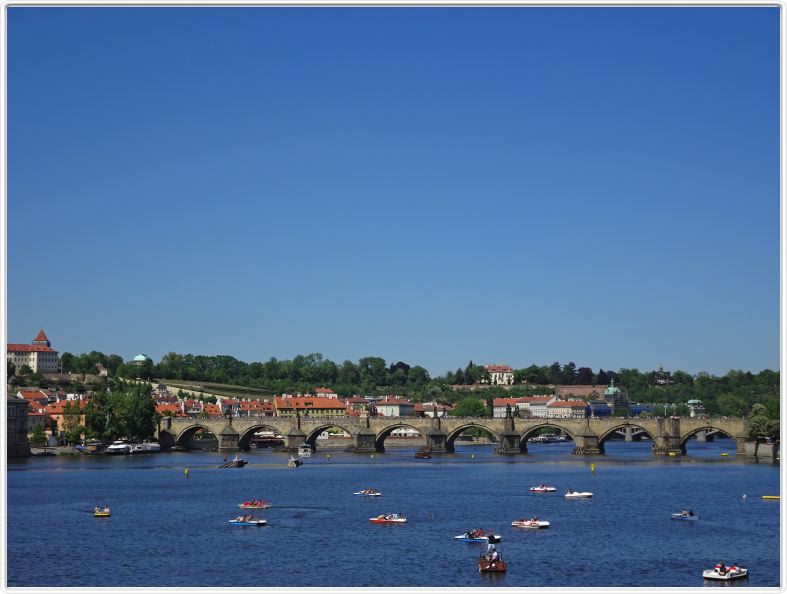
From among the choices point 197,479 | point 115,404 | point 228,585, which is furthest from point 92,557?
point 115,404

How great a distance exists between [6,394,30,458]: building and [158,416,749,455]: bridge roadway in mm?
21790

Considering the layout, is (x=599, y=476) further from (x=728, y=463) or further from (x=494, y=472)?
(x=728, y=463)

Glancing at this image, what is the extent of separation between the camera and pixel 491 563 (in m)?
52.4

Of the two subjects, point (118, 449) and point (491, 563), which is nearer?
point (491, 563)

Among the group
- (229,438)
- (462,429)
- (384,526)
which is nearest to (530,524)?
(384,526)

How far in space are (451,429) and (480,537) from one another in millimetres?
78250

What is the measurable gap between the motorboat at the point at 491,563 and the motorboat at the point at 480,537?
639 centimetres

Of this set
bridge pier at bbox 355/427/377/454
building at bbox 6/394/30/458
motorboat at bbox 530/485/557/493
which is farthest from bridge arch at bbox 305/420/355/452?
motorboat at bbox 530/485/557/493

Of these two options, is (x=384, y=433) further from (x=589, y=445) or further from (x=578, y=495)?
(x=578, y=495)

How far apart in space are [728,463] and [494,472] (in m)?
22.9

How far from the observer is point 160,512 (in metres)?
75.3

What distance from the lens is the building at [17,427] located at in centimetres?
12462

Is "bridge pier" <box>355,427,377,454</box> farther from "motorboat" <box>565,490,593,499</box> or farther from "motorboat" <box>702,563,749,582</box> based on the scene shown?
"motorboat" <box>702,563,749,582</box>

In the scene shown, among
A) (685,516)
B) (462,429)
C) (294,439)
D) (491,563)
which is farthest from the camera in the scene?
(294,439)
